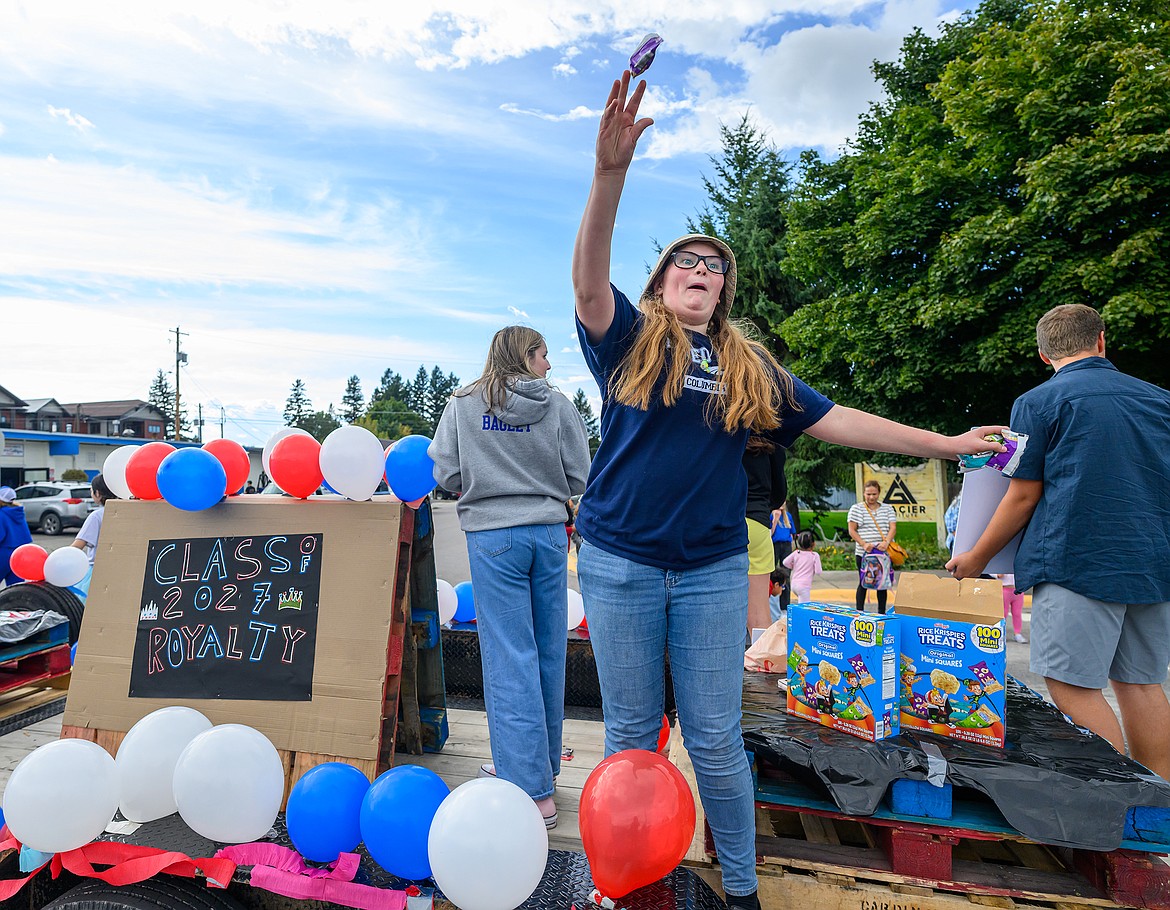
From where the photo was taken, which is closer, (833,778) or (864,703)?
(833,778)

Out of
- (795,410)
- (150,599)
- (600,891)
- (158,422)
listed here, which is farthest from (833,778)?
(158,422)

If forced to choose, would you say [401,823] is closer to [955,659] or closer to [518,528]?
[518,528]

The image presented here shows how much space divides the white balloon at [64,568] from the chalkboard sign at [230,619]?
A: 9.79ft

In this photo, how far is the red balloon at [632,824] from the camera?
1.87 metres

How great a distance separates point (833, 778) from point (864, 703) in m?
0.34

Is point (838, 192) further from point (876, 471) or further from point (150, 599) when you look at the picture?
point (150, 599)

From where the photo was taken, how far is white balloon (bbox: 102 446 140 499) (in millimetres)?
3545

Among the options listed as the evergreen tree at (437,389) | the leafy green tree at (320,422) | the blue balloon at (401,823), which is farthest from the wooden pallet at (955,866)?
the evergreen tree at (437,389)

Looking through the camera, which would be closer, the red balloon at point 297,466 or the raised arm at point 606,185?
the raised arm at point 606,185

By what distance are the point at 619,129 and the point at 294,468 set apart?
2.24m

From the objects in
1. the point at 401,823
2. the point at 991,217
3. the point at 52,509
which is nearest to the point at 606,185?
the point at 401,823

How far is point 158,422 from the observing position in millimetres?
72438

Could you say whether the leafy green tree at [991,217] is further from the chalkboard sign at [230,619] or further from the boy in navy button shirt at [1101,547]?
the chalkboard sign at [230,619]

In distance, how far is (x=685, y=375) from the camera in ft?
7.00
